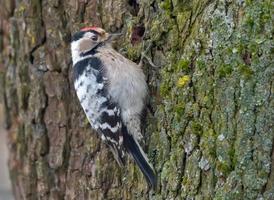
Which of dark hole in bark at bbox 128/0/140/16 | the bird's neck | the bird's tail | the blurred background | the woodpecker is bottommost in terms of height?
the blurred background

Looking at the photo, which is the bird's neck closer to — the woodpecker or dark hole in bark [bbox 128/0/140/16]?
the woodpecker

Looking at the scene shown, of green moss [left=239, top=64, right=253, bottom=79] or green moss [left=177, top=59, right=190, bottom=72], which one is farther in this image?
green moss [left=177, top=59, right=190, bottom=72]

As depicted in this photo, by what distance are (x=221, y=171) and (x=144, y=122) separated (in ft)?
2.69

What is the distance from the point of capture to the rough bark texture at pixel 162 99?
3.47 m

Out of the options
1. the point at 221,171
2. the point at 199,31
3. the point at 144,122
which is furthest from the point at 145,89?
the point at 221,171

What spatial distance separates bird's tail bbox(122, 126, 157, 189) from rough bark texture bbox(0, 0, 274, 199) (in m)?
0.05

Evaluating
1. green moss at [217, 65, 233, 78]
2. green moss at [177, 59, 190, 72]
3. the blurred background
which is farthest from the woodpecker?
the blurred background

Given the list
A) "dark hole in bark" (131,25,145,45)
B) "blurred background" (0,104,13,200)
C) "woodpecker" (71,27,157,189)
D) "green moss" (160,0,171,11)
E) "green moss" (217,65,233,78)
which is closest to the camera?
"green moss" (217,65,233,78)

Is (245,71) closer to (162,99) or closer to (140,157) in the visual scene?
(162,99)

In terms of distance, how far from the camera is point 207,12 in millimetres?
A: 3746

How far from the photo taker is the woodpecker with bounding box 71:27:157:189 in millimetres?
4156

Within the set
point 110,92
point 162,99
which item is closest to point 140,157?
point 162,99

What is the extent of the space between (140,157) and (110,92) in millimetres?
514

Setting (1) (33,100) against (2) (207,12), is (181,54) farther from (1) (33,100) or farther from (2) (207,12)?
(1) (33,100)
